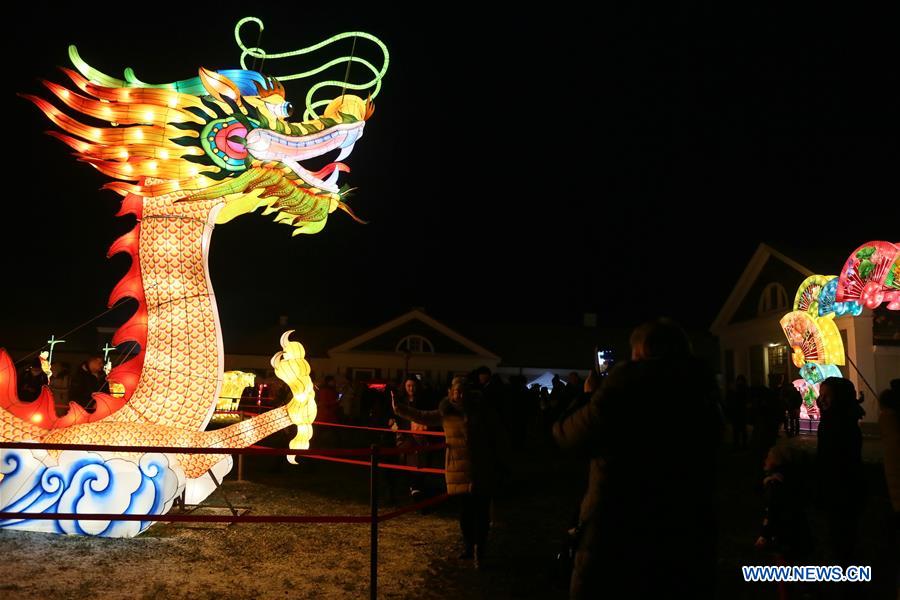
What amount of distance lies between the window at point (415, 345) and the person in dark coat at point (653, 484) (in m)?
29.5

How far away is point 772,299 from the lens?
2338cm

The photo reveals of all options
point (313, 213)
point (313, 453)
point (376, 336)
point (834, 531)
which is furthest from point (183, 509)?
point (376, 336)

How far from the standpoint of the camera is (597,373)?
397cm

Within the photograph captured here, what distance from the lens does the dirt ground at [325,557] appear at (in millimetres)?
5309

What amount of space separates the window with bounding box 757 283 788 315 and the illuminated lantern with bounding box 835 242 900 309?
8.21 metres

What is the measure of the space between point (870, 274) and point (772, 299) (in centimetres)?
1014

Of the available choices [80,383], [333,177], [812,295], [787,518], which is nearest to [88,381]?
[80,383]

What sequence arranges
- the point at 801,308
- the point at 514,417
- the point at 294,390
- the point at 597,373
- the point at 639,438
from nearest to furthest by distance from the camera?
the point at 639,438 → the point at 597,373 → the point at 294,390 → the point at 514,417 → the point at 801,308

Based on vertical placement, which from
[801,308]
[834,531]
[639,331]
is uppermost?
[801,308]

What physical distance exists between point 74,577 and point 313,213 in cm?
413

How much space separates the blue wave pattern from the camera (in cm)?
648

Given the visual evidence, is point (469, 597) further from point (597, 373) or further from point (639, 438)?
point (639, 438)

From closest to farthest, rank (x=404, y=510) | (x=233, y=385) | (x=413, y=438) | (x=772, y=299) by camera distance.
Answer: (x=404, y=510), (x=413, y=438), (x=233, y=385), (x=772, y=299)

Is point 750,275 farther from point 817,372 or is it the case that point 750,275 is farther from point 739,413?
point 739,413
